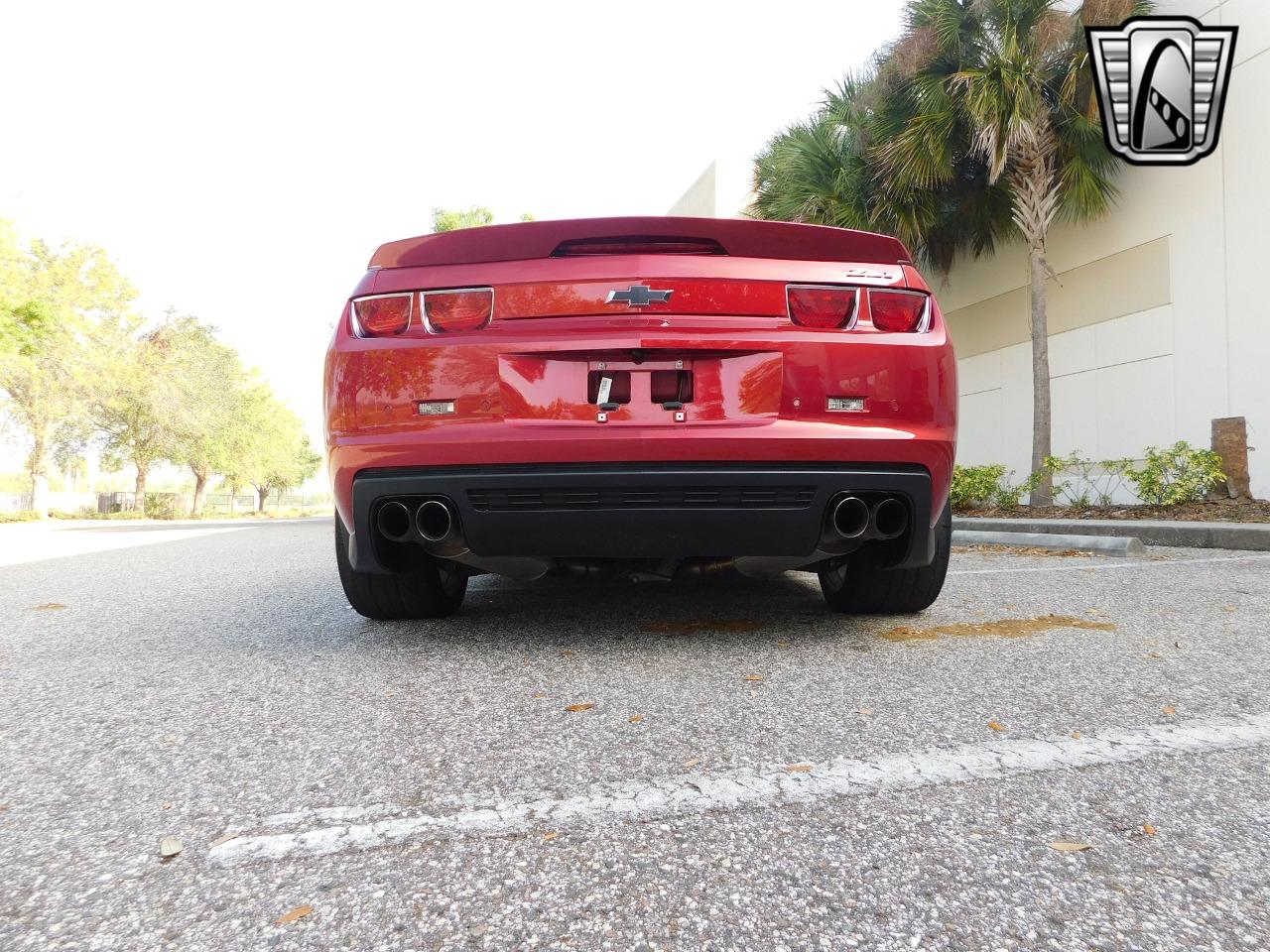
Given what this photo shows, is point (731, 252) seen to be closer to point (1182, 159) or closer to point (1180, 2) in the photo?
point (1182, 159)

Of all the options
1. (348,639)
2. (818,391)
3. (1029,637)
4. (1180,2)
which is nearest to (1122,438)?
(1180,2)

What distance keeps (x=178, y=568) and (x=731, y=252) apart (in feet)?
17.3

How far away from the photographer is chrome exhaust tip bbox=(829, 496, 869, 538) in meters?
2.43

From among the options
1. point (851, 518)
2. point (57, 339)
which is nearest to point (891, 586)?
point (851, 518)

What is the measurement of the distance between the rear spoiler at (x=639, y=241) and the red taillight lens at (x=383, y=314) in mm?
141

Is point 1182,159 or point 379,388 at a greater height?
point 1182,159

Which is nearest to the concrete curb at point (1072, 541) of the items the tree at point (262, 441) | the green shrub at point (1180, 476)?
the green shrub at point (1180, 476)

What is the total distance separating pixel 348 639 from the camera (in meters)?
2.87

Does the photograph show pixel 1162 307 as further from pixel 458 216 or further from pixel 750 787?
pixel 458 216

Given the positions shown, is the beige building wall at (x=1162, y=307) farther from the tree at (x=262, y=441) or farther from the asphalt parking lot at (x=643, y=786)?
the tree at (x=262, y=441)

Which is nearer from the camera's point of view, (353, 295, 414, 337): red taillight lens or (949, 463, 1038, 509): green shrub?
(353, 295, 414, 337): red taillight lens

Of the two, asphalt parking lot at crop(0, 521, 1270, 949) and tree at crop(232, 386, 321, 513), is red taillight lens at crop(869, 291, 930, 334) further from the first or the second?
tree at crop(232, 386, 321, 513)

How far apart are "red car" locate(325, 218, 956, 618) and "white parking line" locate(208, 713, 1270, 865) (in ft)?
2.90

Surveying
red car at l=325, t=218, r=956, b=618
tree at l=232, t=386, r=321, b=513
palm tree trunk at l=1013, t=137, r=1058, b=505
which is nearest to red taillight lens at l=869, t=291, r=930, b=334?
red car at l=325, t=218, r=956, b=618
